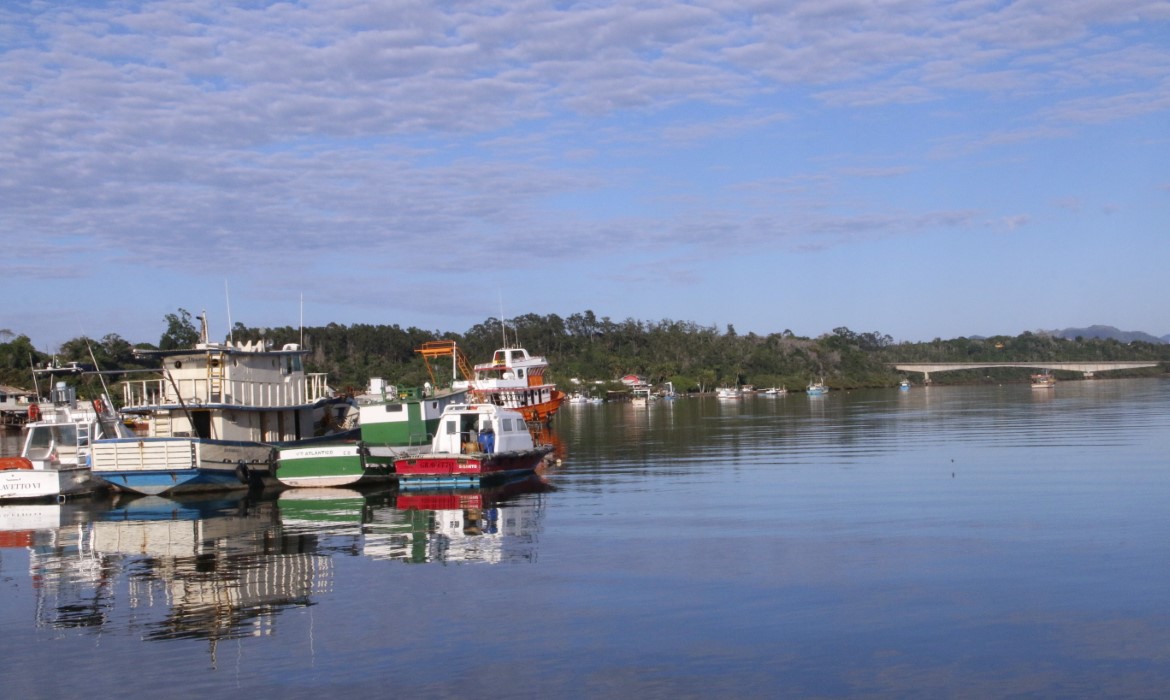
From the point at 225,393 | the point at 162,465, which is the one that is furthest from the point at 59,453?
the point at 225,393

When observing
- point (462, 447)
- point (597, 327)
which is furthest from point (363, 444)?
point (597, 327)

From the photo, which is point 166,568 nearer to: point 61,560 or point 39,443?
point 61,560

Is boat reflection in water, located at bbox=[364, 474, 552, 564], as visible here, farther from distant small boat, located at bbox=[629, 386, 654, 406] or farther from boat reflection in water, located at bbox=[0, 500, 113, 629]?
distant small boat, located at bbox=[629, 386, 654, 406]

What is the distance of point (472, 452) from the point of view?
122 ft

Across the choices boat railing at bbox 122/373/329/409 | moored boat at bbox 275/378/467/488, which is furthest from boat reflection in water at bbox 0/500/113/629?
moored boat at bbox 275/378/467/488

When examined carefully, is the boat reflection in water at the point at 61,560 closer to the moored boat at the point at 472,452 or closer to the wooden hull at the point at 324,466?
the wooden hull at the point at 324,466

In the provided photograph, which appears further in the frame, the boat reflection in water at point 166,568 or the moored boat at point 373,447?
the moored boat at point 373,447

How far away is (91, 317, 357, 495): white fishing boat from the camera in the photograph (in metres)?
36.3

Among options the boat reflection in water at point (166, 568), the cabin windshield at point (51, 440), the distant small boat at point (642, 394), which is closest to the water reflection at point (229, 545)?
the boat reflection in water at point (166, 568)

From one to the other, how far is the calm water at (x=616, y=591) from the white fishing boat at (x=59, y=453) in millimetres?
1097

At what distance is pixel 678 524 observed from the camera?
27.7 m

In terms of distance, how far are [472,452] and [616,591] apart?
18.0m

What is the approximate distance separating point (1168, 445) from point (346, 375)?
314ft

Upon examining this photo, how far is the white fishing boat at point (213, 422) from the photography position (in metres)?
36.3
